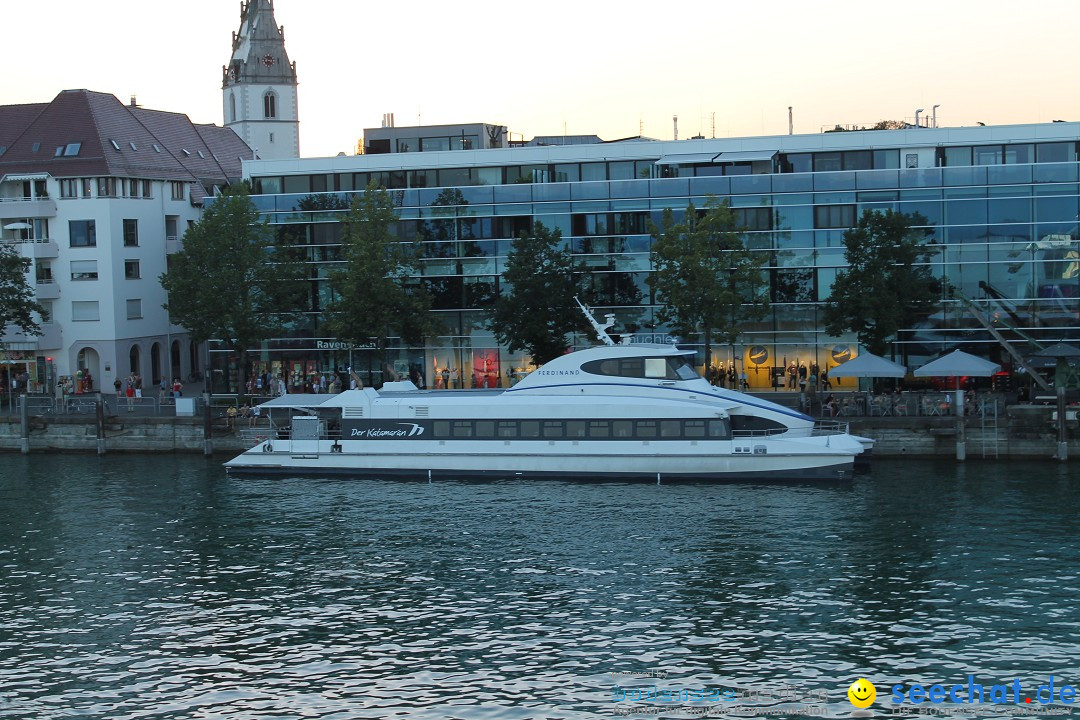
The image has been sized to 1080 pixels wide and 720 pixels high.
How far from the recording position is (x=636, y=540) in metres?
35.9

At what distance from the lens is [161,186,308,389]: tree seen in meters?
61.0

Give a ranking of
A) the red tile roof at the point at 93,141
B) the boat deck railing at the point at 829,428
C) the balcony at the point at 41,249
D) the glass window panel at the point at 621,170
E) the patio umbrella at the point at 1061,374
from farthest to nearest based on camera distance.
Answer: the red tile roof at the point at 93,141, the balcony at the point at 41,249, the glass window panel at the point at 621,170, the patio umbrella at the point at 1061,374, the boat deck railing at the point at 829,428

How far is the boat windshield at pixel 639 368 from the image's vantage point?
46156mm

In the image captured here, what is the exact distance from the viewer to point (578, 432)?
45688mm

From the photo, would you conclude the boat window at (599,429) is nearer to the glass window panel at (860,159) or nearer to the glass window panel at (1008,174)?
the glass window panel at (1008,174)

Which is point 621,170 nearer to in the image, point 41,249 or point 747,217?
point 747,217

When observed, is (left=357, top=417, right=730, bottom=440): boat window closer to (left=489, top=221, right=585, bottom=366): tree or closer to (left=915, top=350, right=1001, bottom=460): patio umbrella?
(left=915, top=350, right=1001, bottom=460): patio umbrella

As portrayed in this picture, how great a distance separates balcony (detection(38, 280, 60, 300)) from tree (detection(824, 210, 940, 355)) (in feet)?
141

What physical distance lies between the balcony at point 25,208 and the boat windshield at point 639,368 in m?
39.6

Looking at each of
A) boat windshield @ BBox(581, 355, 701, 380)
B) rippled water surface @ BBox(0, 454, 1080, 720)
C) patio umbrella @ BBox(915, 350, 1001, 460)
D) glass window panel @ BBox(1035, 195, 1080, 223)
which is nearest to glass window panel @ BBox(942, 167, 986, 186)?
glass window panel @ BBox(1035, 195, 1080, 223)

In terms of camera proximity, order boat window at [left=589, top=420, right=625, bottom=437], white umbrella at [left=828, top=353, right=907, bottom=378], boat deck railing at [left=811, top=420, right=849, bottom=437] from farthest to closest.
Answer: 1. white umbrella at [left=828, top=353, right=907, bottom=378]
2. boat window at [left=589, top=420, right=625, bottom=437]
3. boat deck railing at [left=811, top=420, right=849, bottom=437]

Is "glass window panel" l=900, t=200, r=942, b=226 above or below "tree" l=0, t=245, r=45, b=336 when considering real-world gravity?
above

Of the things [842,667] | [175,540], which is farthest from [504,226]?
[842,667]

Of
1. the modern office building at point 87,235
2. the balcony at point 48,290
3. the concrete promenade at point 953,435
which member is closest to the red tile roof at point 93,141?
the modern office building at point 87,235
